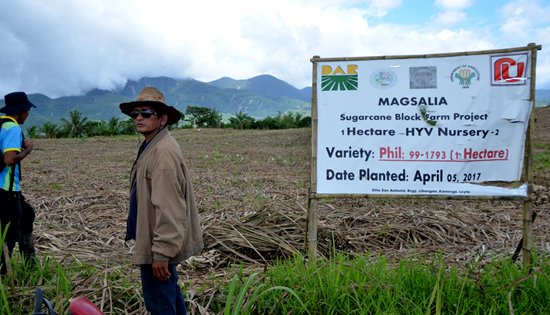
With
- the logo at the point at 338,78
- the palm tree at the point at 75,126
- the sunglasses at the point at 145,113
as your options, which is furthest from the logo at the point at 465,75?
the palm tree at the point at 75,126

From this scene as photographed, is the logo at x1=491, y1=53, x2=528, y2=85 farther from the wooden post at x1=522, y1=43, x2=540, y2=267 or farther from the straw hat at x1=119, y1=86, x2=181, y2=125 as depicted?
the straw hat at x1=119, y1=86, x2=181, y2=125

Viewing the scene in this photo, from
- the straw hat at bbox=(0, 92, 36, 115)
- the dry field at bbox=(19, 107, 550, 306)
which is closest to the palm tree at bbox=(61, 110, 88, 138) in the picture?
the dry field at bbox=(19, 107, 550, 306)

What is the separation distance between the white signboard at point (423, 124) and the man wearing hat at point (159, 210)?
164 centimetres

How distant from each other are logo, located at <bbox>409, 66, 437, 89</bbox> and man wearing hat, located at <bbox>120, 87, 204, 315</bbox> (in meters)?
2.18

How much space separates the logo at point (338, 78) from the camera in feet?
12.5

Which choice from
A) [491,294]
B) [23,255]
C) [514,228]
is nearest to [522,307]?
[491,294]

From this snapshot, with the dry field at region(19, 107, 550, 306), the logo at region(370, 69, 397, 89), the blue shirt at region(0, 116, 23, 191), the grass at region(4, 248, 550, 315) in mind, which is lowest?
the dry field at region(19, 107, 550, 306)

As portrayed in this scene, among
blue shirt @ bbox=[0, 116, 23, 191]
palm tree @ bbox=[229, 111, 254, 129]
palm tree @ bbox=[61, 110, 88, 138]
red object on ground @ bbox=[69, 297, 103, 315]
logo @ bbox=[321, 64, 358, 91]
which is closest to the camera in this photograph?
red object on ground @ bbox=[69, 297, 103, 315]

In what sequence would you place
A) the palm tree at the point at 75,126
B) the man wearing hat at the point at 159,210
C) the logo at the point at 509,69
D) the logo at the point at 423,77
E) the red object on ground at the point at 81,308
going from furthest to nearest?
the palm tree at the point at 75,126 → the logo at the point at 423,77 → the logo at the point at 509,69 → the man wearing hat at the point at 159,210 → the red object on ground at the point at 81,308

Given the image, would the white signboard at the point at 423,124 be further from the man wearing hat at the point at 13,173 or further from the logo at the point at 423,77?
the man wearing hat at the point at 13,173

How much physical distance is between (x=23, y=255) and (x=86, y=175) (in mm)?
7107

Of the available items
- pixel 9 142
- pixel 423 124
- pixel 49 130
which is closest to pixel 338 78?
pixel 423 124

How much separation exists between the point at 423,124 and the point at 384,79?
527mm

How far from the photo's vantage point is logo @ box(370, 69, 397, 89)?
376 cm
